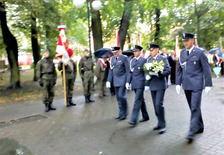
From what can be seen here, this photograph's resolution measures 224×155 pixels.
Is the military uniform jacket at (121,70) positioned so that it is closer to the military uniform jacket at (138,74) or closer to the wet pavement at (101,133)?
the military uniform jacket at (138,74)

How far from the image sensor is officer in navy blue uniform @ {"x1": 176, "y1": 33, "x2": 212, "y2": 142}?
→ 500 cm

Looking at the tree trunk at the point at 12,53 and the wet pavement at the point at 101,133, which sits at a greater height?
the tree trunk at the point at 12,53

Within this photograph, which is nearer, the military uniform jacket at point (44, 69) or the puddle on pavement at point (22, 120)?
the puddle on pavement at point (22, 120)

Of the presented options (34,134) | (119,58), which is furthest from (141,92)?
(34,134)

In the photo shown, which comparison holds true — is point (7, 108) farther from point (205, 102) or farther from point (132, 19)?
point (132, 19)

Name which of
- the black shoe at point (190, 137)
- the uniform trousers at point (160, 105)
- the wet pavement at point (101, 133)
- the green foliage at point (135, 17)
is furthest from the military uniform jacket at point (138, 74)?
the green foliage at point (135, 17)

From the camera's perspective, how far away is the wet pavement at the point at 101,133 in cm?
486

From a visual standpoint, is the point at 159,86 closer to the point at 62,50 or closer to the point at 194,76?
the point at 194,76

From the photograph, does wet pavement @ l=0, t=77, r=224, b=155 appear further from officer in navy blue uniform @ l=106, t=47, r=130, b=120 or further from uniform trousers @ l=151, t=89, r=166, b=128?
officer in navy blue uniform @ l=106, t=47, r=130, b=120

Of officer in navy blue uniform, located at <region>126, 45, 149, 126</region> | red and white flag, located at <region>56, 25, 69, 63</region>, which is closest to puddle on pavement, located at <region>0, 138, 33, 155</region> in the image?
officer in navy blue uniform, located at <region>126, 45, 149, 126</region>

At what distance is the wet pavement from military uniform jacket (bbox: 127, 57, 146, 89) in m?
1.06

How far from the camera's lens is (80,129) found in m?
6.39

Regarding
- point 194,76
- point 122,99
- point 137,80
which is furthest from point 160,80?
point 122,99

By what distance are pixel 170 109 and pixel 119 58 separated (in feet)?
7.95
